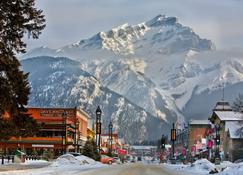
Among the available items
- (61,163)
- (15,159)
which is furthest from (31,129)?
(15,159)

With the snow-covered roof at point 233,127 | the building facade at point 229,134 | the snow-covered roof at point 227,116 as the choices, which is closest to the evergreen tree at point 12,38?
the building facade at point 229,134


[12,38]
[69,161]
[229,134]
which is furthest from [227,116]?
[12,38]

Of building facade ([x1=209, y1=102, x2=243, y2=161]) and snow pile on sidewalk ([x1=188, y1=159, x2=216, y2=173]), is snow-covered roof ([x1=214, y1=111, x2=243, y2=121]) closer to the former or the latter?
building facade ([x1=209, y1=102, x2=243, y2=161])

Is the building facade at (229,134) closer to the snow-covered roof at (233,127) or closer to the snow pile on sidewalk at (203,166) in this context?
the snow-covered roof at (233,127)

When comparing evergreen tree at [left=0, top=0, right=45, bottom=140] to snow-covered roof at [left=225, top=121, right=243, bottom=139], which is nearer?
evergreen tree at [left=0, top=0, right=45, bottom=140]

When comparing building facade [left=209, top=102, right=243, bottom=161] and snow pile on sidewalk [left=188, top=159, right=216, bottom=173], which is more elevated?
building facade [left=209, top=102, right=243, bottom=161]

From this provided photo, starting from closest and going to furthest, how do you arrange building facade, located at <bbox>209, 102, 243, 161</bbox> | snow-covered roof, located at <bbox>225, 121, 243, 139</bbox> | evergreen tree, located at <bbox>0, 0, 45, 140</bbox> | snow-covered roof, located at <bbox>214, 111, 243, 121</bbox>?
evergreen tree, located at <bbox>0, 0, 45, 140</bbox>, building facade, located at <bbox>209, 102, 243, 161</bbox>, snow-covered roof, located at <bbox>225, 121, 243, 139</bbox>, snow-covered roof, located at <bbox>214, 111, 243, 121</bbox>

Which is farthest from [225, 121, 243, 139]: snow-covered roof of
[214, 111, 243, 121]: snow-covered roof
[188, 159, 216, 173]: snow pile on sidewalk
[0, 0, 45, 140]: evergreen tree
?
[0, 0, 45, 140]: evergreen tree

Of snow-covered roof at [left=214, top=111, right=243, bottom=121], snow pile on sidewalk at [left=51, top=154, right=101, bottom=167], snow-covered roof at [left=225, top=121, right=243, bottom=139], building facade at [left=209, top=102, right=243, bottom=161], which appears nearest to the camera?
snow pile on sidewalk at [left=51, top=154, right=101, bottom=167]

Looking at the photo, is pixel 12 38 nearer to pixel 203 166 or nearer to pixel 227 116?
pixel 203 166

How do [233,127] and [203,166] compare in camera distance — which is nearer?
[203,166]

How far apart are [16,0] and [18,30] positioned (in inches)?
67.9

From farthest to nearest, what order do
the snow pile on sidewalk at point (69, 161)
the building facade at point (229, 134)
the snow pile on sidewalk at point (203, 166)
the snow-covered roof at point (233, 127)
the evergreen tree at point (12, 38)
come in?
the snow-covered roof at point (233, 127), the building facade at point (229, 134), the snow pile on sidewalk at point (69, 161), the snow pile on sidewalk at point (203, 166), the evergreen tree at point (12, 38)

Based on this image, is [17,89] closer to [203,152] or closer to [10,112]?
[10,112]
